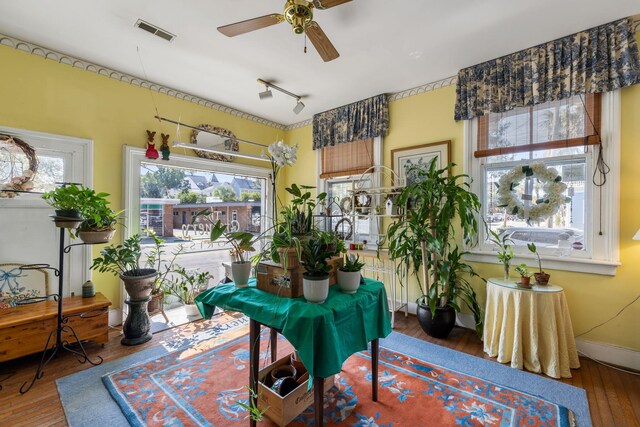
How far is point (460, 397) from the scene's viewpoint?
6.35ft

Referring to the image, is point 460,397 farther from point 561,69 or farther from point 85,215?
point 85,215

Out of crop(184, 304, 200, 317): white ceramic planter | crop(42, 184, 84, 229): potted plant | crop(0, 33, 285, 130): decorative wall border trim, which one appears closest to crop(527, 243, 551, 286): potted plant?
crop(184, 304, 200, 317): white ceramic planter

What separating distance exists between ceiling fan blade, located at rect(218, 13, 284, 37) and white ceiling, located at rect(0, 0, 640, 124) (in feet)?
1.08

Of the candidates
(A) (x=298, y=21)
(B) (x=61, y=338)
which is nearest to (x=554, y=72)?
(A) (x=298, y=21)

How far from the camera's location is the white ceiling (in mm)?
2104

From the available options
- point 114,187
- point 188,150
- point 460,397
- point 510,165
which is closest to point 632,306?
point 510,165

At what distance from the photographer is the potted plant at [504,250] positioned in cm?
264

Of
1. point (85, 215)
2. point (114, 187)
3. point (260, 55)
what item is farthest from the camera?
point (114, 187)

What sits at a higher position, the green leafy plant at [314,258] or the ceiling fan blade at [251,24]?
the ceiling fan blade at [251,24]

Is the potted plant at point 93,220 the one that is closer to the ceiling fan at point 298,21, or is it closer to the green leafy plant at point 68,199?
the green leafy plant at point 68,199

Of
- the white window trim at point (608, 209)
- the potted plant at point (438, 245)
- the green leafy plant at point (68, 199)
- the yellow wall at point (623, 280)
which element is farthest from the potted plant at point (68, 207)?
the white window trim at point (608, 209)

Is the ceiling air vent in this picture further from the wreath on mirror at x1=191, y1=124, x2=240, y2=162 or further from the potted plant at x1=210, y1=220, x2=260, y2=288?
the potted plant at x1=210, y1=220, x2=260, y2=288

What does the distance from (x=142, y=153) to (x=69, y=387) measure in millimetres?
2372

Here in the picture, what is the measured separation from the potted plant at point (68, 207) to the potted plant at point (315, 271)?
197 cm
